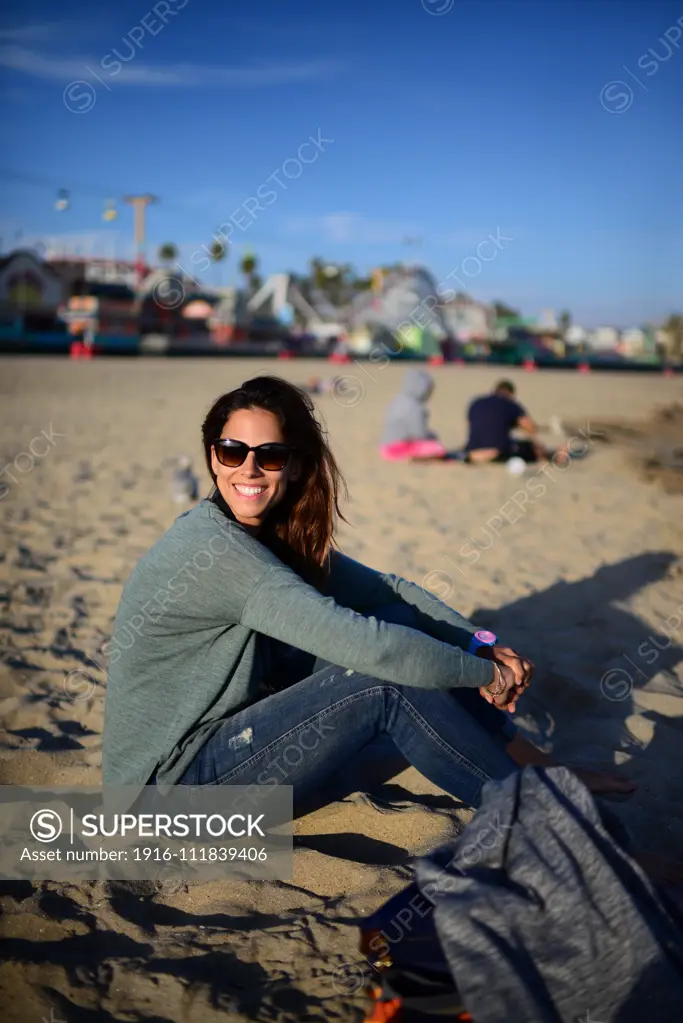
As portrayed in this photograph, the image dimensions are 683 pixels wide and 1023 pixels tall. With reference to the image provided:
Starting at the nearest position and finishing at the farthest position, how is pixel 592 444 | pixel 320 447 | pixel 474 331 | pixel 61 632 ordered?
1. pixel 320 447
2. pixel 61 632
3. pixel 592 444
4. pixel 474 331

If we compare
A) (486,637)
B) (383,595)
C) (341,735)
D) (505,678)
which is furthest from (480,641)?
(341,735)

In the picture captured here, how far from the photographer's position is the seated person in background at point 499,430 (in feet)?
30.7

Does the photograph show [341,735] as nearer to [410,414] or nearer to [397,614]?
[397,614]

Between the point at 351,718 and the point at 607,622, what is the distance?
259 centimetres

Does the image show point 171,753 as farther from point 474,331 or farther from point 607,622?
point 474,331

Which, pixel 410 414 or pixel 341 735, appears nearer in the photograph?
pixel 341 735

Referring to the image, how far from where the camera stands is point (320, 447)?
2.62m

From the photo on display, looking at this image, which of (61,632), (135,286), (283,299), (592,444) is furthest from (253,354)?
(283,299)

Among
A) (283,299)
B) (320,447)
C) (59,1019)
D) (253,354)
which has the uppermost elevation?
(283,299)

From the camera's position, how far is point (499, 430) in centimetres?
937

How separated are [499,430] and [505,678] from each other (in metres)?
7.23

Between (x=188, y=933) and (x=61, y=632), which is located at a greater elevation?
(x=61, y=632)

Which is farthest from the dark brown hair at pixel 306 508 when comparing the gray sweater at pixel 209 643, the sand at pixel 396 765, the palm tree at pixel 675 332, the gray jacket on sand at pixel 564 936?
the palm tree at pixel 675 332

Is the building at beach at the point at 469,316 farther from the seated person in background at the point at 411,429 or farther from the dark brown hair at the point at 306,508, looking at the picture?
the dark brown hair at the point at 306,508
